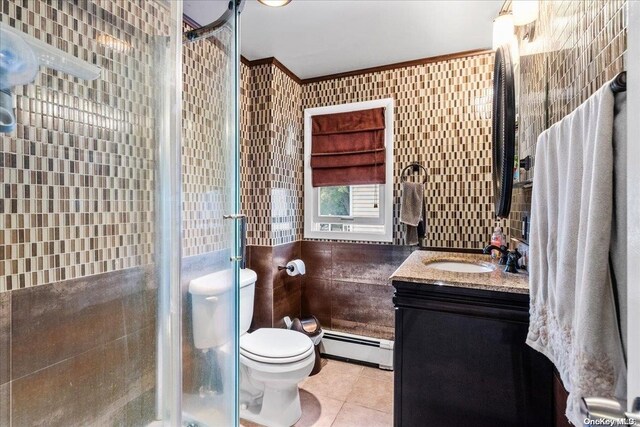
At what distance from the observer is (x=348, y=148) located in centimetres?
255

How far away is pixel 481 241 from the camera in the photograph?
2.22m

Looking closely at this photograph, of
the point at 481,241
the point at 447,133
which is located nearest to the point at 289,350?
the point at 481,241

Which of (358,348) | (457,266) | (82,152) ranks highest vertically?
(82,152)

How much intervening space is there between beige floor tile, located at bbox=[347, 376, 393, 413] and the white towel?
128 cm

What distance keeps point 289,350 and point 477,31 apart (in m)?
2.22

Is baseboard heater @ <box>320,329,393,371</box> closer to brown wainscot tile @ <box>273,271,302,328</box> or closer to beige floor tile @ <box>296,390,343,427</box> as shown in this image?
brown wainscot tile @ <box>273,271,302,328</box>

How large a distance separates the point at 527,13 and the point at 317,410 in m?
2.32

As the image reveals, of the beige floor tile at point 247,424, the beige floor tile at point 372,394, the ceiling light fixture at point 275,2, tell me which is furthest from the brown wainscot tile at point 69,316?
the ceiling light fixture at point 275,2

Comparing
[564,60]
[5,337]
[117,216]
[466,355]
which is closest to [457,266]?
[466,355]

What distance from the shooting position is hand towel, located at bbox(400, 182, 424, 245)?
7.42 feet

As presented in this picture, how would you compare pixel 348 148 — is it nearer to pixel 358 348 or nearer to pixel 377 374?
pixel 358 348

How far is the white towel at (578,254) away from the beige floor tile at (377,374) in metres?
1.51

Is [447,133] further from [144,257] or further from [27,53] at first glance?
[27,53]

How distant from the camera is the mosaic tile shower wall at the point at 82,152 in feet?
3.37
